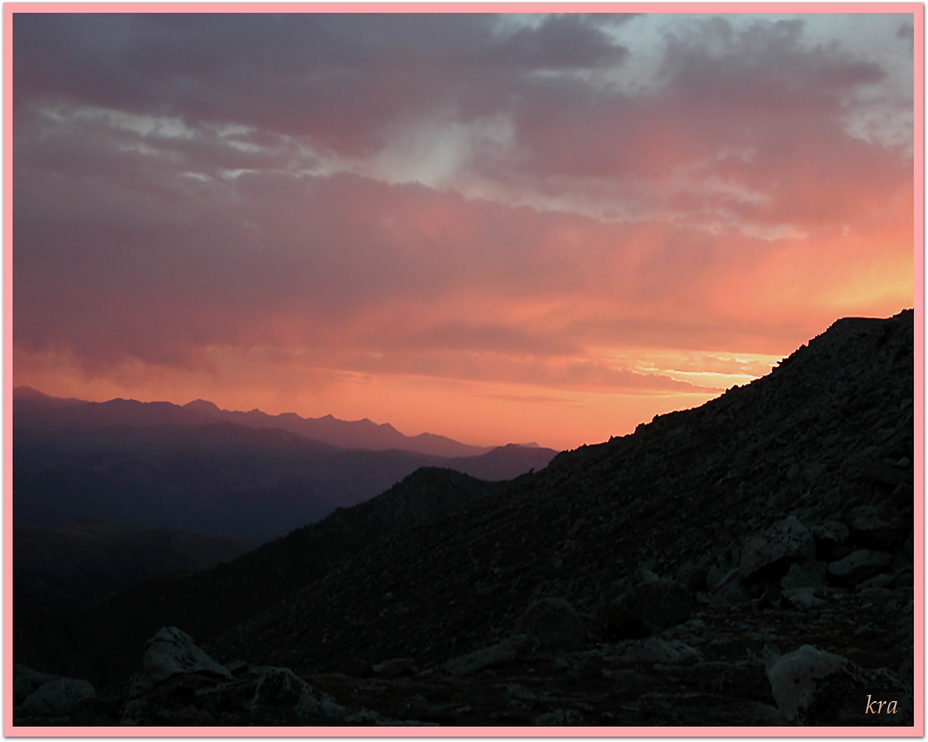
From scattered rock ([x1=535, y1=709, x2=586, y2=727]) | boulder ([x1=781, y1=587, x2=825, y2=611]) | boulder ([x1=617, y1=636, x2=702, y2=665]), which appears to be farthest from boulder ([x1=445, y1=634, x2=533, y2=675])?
boulder ([x1=781, y1=587, x2=825, y2=611])

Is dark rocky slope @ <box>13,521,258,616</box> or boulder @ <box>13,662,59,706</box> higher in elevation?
boulder @ <box>13,662,59,706</box>

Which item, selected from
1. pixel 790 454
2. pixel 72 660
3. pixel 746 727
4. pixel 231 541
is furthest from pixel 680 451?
pixel 231 541

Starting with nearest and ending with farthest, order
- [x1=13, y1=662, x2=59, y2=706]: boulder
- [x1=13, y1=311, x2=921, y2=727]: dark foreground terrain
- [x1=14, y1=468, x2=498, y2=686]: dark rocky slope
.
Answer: [x1=13, y1=311, x2=921, y2=727]: dark foreground terrain < [x1=13, y1=662, x2=59, y2=706]: boulder < [x1=14, y1=468, x2=498, y2=686]: dark rocky slope

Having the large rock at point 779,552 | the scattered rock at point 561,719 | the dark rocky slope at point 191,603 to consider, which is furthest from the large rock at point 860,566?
the dark rocky slope at point 191,603

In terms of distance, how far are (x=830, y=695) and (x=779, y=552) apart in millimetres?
7000

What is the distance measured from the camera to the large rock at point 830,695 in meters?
8.00

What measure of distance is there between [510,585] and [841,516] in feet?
28.1

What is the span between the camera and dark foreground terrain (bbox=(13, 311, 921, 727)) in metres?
8.59

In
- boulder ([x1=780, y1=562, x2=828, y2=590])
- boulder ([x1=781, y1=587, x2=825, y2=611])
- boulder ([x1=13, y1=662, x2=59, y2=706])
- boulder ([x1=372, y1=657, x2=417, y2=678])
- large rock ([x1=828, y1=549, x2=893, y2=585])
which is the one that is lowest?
boulder ([x1=372, y1=657, x2=417, y2=678])

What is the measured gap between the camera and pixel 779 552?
14.7 metres

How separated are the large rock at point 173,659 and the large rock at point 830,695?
627cm

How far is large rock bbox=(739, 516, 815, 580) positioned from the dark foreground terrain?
0.03 meters

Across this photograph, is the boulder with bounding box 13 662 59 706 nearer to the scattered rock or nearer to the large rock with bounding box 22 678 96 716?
the large rock with bounding box 22 678 96 716

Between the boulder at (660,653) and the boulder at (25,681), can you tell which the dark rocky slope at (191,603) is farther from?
the boulder at (25,681)
